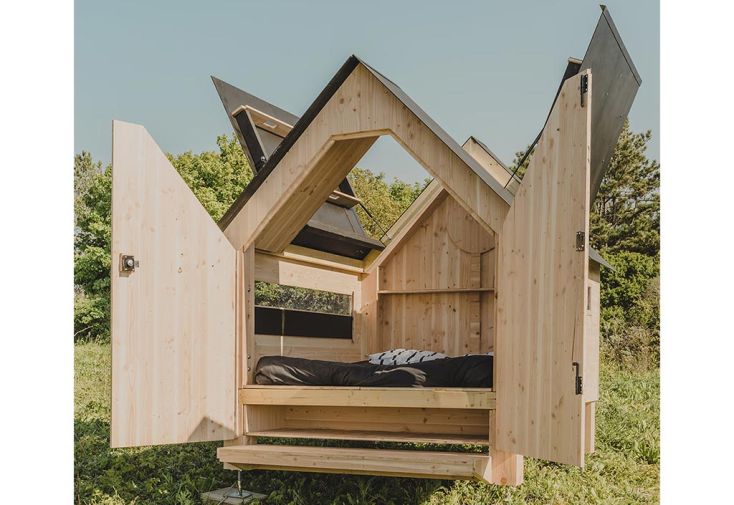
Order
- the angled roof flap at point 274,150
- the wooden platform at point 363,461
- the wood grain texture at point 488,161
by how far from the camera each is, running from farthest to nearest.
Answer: the wood grain texture at point 488,161
the angled roof flap at point 274,150
the wooden platform at point 363,461

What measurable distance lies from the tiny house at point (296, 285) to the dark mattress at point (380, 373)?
118 millimetres

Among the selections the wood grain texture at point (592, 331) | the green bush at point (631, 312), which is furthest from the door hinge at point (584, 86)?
A: the green bush at point (631, 312)

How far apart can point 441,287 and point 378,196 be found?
1271 centimetres

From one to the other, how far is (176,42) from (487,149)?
14.0m

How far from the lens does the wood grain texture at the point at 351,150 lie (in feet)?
17.3

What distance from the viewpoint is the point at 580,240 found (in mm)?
4613

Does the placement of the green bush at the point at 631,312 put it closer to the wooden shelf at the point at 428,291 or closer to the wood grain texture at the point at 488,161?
the wood grain texture at the point at 488,161

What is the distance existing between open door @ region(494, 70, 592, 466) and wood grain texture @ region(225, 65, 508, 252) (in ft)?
1.14

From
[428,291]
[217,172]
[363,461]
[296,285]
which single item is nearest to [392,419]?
[363,461]
